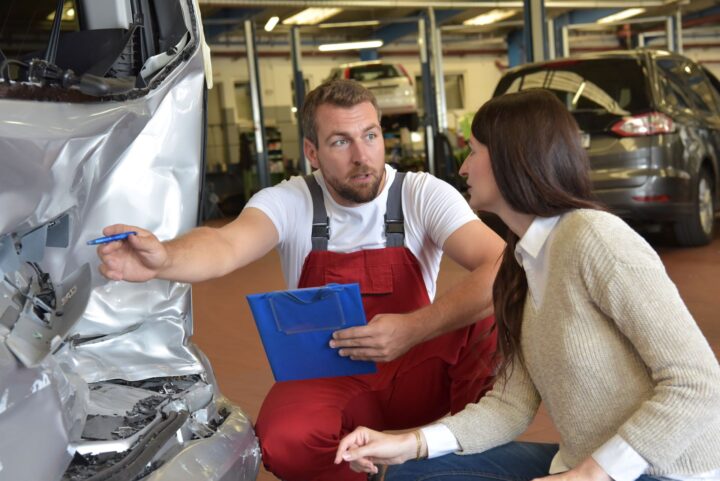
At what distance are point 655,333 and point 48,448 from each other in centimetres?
93

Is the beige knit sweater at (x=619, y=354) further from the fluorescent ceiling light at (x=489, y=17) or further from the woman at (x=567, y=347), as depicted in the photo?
the fluorescent ceiling light at (x=489, y=17)

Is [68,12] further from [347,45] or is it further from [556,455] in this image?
[347,45]

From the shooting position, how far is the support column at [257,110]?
1505cm

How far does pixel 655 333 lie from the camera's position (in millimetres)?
1445

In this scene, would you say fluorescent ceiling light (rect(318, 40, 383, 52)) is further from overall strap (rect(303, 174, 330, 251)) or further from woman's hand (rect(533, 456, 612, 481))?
woman's hand (rect(533, 456, 612, 481))

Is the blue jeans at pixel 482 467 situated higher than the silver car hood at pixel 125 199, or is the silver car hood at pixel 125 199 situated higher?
the silver car hood at pixel 125 199

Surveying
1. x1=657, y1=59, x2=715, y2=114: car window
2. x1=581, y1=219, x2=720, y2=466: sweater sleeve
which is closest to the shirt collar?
x1=581, y1=219, x2=720, y2=466: sweater sleeve

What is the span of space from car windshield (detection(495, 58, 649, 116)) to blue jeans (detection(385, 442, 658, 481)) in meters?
4.99

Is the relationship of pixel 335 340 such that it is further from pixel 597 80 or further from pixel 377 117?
pixel 597 80

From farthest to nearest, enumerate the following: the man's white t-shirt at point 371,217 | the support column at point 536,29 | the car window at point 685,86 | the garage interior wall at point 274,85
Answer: the garage interior wall at point 274,85, the support column at point 536,29, the car window at point 685,86, the man's white t-shirt at point 371,217

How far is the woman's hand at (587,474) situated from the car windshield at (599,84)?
5.25 meters

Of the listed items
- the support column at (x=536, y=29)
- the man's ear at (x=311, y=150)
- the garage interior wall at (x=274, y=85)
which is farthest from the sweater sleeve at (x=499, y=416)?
the garage interior wall at (x=274, y=85)

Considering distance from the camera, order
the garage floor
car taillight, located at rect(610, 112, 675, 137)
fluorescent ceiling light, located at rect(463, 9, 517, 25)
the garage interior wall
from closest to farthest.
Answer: the garage floor, car taillight, located at rect(610, 112, 675, 137), fluorescent ceiling light, located at rect(463, 9, 517, 25), the garage interior wall

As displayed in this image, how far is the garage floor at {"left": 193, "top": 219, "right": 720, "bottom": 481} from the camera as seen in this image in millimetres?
3967
